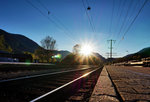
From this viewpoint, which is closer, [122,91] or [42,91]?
[122,91]

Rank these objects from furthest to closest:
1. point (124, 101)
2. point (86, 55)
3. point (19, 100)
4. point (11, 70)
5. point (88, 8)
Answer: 1. point (86, 55)
2. point (88, 8)
3. point (11, 70)
4. point (19, 100)
5. point (124, 101)

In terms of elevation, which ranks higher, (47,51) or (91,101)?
(47,51)

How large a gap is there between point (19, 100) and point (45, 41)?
2437 inches

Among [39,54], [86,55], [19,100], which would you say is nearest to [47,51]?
[39,54]

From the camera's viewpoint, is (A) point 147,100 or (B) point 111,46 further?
(B) point 111,46

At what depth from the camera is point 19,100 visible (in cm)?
236

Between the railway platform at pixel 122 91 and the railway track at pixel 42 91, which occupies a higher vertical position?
the railway platform at pixel 122 91

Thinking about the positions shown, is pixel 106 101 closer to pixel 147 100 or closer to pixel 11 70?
pixel 147 100

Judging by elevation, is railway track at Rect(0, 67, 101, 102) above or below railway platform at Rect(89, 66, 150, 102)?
below

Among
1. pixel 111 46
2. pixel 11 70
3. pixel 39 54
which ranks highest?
pixel 111 46

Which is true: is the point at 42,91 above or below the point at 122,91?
below

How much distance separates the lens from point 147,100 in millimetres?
2279

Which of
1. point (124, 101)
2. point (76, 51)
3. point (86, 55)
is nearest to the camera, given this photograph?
point (124, 101)

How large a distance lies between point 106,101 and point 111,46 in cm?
6605
